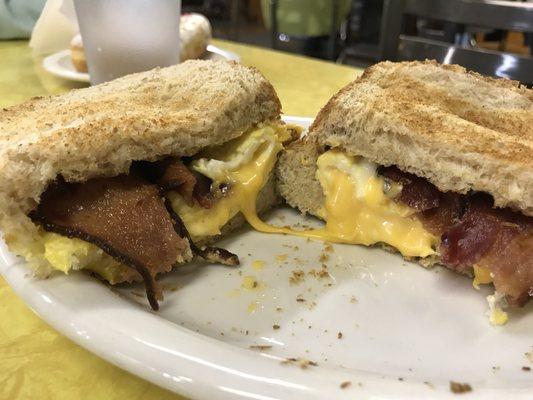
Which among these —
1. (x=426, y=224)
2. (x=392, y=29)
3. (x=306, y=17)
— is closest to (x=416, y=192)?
(x=426, y=224)

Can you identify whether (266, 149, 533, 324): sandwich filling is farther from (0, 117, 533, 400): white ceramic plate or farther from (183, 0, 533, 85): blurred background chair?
(183, 0, 533, 85): blurred background chair

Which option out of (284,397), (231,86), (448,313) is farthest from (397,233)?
(284,397)

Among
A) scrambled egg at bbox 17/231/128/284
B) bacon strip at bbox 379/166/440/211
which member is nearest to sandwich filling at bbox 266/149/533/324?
bacon strip at bbox 379/166/440/211

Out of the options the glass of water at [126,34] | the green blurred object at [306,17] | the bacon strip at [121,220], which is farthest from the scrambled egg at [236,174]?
the green blurred object at [306,17]

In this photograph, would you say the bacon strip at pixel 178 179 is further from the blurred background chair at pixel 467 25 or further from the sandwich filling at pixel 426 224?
the blurred background chair at pixel 467 25

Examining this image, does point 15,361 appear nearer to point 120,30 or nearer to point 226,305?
point 226,305

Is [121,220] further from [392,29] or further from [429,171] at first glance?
[392,29]
